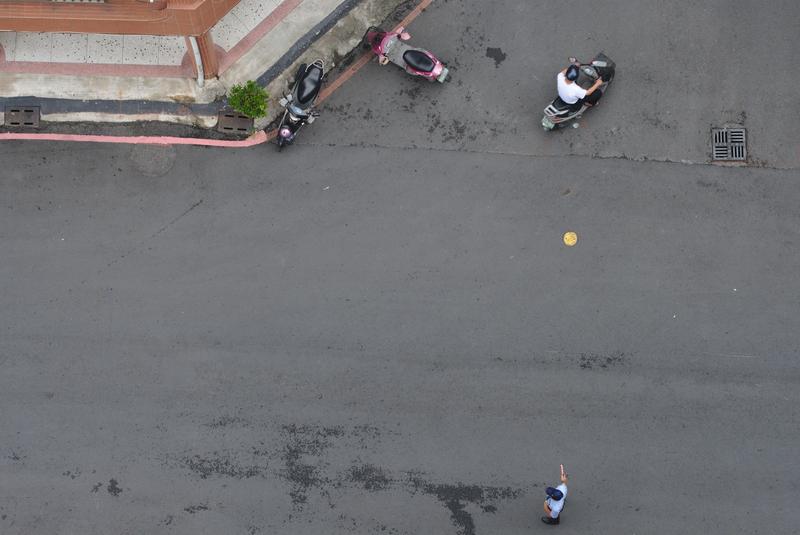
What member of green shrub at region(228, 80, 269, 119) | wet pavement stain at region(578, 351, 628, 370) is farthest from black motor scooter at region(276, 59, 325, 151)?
wet pavement stain at region(578, 351, 628, 370)

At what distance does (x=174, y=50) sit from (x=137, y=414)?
729 cm

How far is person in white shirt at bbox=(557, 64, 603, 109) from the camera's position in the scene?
47.5ft

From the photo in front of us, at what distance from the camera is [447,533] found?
14828mm

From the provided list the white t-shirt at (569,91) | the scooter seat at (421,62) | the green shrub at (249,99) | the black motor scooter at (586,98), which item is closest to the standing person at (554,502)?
the black motor scooter at (586,98)

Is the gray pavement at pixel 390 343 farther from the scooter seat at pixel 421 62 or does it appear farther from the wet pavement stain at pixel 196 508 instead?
the scooter seat at pixel 421 62

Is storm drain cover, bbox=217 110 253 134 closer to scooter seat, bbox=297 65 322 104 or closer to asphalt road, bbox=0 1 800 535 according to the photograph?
asphalt road, bbox=0 1 800 535

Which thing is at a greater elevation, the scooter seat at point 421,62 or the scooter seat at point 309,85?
the scooter seat at point 421,62

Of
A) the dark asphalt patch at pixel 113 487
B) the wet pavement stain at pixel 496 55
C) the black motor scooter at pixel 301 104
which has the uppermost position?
the wet pavement stain at pixel 496 55

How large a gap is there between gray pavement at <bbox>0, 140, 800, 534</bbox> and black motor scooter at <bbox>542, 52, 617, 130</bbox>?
89 centimetres

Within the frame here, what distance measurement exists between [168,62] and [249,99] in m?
2.22

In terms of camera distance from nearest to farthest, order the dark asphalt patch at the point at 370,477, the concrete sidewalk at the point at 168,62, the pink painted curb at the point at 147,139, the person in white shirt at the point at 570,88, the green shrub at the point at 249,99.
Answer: the person in white shirt at the point at 570,88 < the green shrub at the point at 249,99 < the dark asphalt patch at the point at 370,477 < the pink painted curb at the point at 147,139 < the concrete sidewalk at the point at 168,62

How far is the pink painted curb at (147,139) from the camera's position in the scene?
15336 millimetres

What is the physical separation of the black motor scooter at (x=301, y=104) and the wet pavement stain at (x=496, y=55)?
334 centimetres

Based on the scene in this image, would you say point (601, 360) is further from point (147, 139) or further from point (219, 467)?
point (147, 139)
